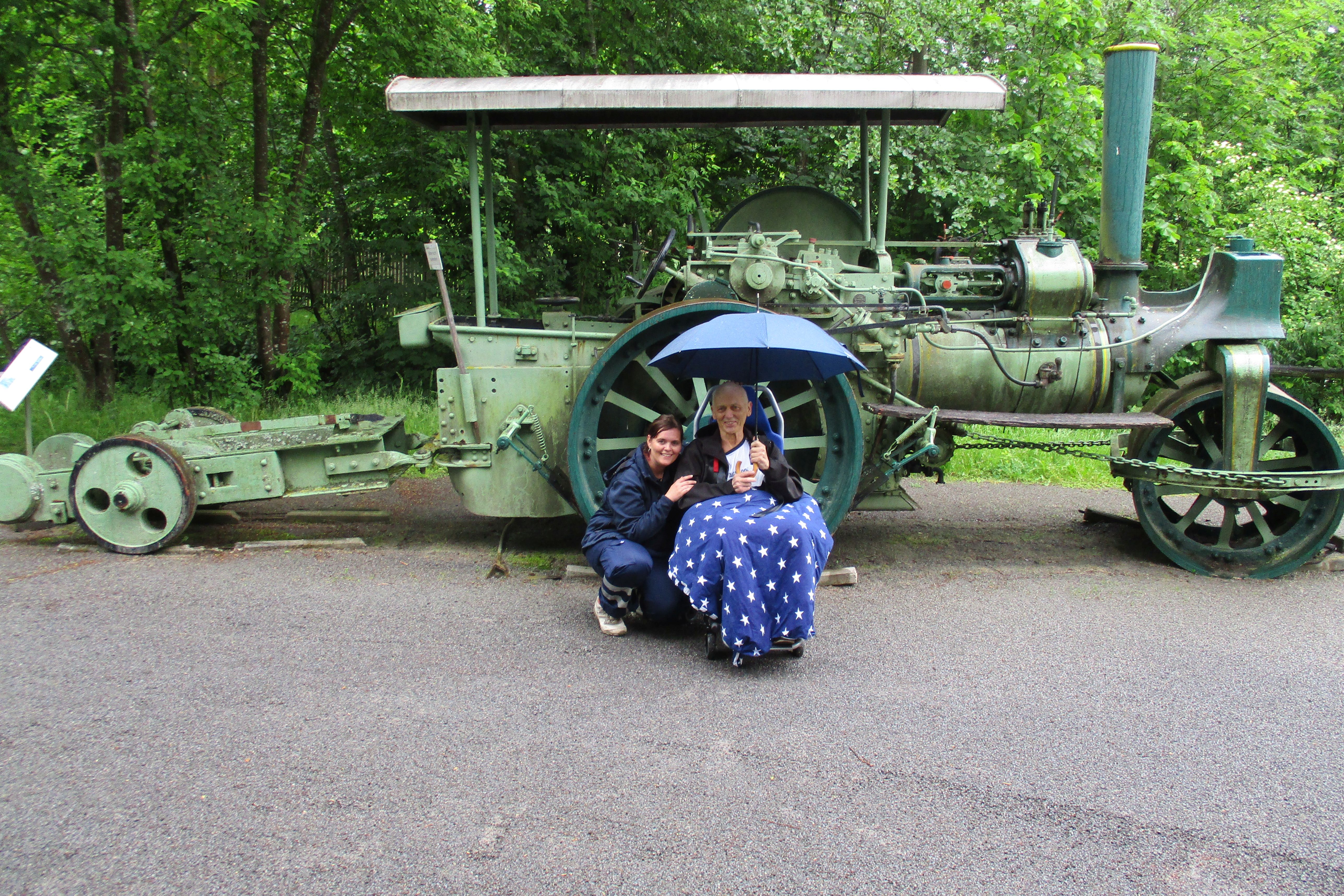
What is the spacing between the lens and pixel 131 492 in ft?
15.8

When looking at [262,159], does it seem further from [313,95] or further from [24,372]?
[24,372]

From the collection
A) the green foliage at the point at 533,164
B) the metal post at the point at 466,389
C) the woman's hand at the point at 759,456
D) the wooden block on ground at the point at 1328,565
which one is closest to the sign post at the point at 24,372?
the metal post at the point at 466,389

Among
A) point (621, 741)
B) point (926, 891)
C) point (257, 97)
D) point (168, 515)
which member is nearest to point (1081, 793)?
point (926, 891)

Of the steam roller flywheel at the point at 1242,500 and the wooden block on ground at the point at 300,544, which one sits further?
the wooden block on ground at the point at 300,544

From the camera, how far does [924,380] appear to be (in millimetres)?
5098

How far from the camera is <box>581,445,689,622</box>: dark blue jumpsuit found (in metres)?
3.81

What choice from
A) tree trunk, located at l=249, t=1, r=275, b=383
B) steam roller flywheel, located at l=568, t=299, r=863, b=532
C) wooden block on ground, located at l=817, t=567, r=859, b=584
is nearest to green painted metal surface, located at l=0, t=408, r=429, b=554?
steam roller flywheel, located at l=568, t=299, r=863, b=532

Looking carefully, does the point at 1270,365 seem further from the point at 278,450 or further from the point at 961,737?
the point at 278,450

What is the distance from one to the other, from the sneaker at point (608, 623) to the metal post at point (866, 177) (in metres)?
2.85

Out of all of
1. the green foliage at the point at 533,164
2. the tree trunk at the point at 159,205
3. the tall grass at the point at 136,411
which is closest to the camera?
the tree trunk at the point at 159,205

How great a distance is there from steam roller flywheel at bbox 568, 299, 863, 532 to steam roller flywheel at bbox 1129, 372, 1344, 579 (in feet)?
5.70

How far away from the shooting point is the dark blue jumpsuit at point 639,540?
12.5 feet

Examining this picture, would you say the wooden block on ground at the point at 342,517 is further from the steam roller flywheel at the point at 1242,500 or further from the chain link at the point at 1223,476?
the steam roller flywheel at the point at 1242,500

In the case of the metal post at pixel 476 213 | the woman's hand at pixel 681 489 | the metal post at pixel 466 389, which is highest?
the metal post at pixel 476 213
